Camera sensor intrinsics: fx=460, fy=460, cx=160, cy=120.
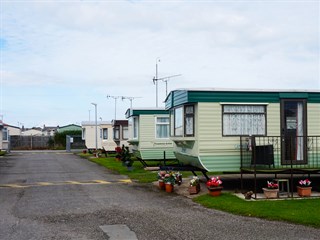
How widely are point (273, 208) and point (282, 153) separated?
3374mm

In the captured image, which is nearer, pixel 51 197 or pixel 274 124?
pixel 51 197

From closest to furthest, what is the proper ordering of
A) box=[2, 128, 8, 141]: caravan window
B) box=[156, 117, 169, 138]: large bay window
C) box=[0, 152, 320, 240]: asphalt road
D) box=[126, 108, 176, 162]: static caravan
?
box=[0, 152, 320, 240]: asphalt road < box=[126, 108, 176, 162]: static caravan < box=[156, 117, 169, 138]: large bay window < box=[2, 128, 8, 141]: caravan window

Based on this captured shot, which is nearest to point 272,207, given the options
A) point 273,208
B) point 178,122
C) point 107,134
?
point 273,208

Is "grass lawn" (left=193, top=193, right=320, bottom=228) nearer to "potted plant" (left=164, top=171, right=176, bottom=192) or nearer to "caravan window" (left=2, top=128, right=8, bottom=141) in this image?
"potted plant" (left=164, top=171, right=176, bottom=192)

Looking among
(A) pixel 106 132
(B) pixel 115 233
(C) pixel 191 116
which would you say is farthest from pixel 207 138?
(A) pixel 106 132

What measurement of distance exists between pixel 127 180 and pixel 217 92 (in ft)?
17.4

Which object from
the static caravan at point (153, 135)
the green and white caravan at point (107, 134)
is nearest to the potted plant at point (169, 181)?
the static caravan at point (153, 135)

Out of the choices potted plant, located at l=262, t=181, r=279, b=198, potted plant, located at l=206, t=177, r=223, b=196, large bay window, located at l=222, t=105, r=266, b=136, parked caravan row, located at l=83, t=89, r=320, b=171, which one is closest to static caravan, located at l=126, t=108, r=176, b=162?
parked caravan row, located at l=83, t=89, r=320, b=171

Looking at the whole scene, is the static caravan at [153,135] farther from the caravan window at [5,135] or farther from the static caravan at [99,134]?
the caravan window at [5,135]

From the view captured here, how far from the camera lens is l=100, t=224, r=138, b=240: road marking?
743cm

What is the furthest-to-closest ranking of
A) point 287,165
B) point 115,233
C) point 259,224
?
point 287,165
point 259,224
point 115,233

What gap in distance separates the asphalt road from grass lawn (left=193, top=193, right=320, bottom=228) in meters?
0.29

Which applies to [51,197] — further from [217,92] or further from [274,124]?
[274,124]

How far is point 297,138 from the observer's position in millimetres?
12781
